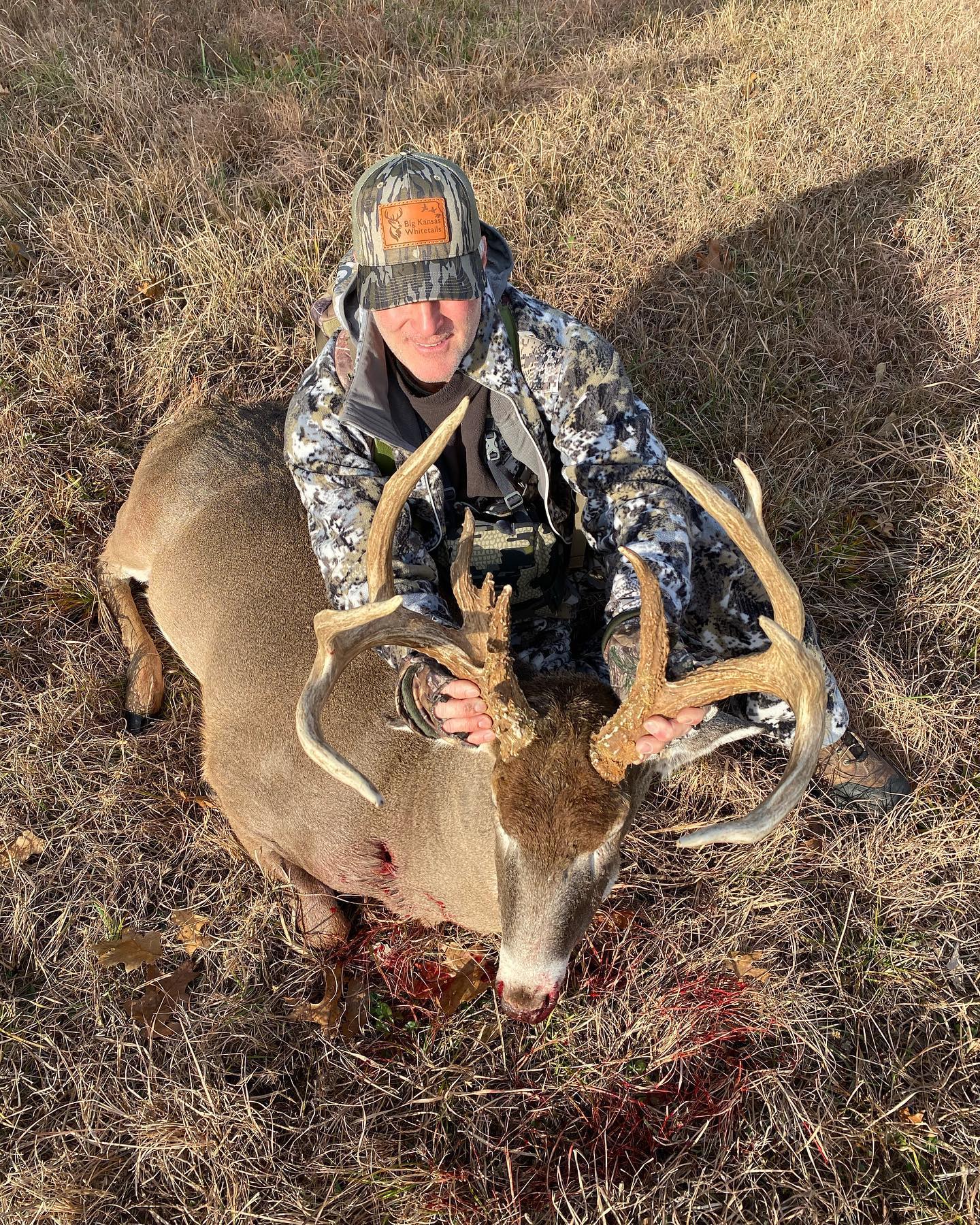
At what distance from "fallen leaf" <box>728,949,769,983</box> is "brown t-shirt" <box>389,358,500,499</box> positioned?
77.8 inches

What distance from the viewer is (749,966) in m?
3.51

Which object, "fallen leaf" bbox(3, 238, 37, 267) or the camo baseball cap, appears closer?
the camo baseball cap

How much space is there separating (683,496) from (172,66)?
5.38 meters

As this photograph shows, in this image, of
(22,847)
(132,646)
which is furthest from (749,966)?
(132,646)

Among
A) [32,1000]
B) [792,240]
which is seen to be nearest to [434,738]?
[32,1000]

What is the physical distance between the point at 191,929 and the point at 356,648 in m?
1.83

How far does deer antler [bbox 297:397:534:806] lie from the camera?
2398mm

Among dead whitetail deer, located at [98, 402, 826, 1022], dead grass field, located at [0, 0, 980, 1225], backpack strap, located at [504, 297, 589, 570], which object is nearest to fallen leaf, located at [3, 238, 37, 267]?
dead grass field, located at [0, 0, 980, 1225]

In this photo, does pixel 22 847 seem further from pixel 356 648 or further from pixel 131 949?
pixel 356 648

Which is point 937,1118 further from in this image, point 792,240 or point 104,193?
point 104,193

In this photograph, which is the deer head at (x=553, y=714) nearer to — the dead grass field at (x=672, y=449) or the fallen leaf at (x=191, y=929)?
the dead grass field at (x=672, y=449)

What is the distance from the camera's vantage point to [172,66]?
256 inches

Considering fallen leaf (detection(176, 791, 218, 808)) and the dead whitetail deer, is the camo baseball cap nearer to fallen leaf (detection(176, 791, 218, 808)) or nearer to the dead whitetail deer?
the dead whitetail deer

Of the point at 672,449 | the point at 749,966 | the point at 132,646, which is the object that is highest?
the point at 672,449
